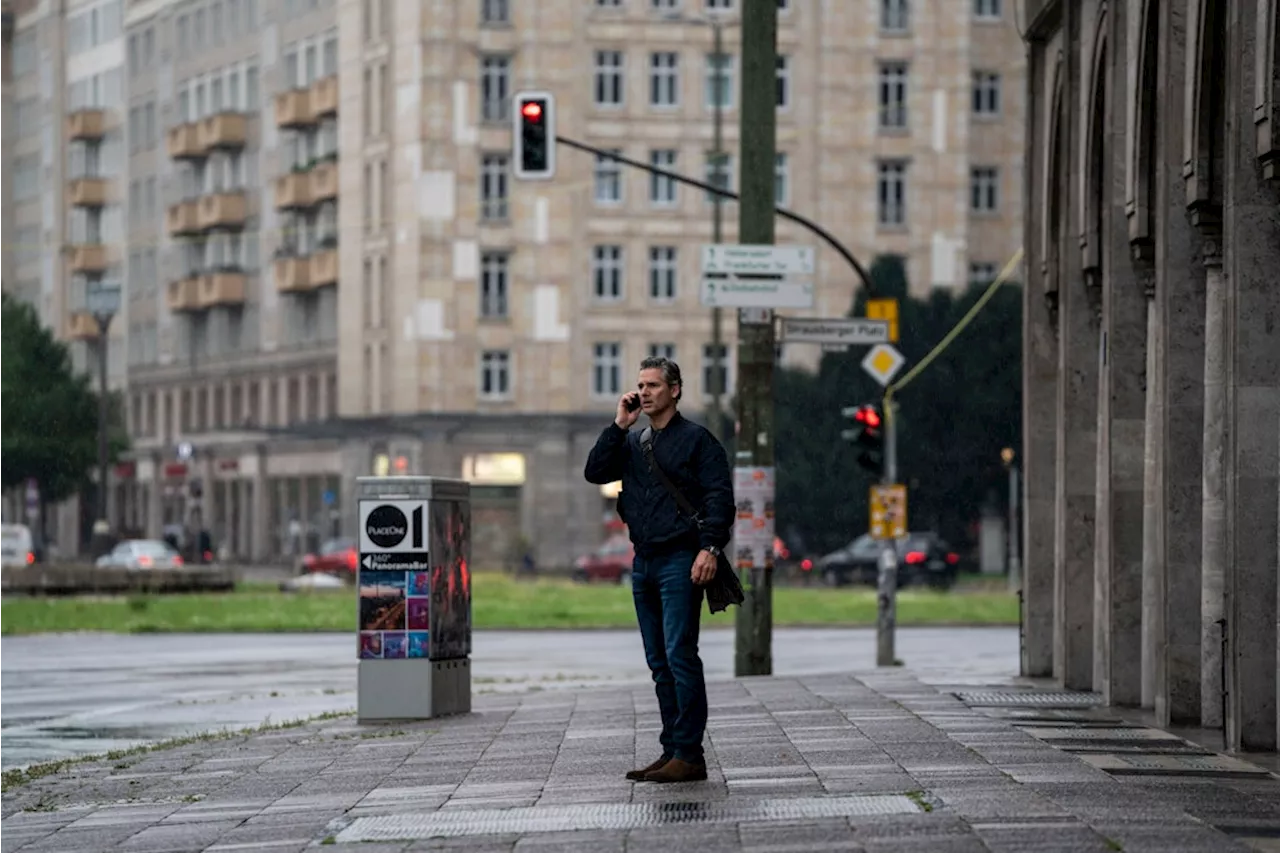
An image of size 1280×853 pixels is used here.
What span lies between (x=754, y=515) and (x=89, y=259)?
98.1 m

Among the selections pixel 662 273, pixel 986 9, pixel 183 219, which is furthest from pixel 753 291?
pixel 183 219

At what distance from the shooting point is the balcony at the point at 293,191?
9956cm

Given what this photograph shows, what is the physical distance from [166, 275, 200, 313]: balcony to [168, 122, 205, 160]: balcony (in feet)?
15.0

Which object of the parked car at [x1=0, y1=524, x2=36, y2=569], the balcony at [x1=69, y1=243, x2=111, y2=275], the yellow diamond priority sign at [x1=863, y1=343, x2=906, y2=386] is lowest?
the parked car at [x1=0, y1=524, x2=36, y2=569]

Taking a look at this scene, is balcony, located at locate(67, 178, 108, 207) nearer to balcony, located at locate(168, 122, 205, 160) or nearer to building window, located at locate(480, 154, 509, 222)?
balcony, located at locate(168, 122, 205, 160)

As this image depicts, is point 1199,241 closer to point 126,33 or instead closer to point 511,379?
point 511,379

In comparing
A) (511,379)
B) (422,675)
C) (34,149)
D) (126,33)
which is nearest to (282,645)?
(422,675)

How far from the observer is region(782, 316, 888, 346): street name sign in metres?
27.6

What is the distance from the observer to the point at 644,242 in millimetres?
92750

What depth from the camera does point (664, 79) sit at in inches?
3652

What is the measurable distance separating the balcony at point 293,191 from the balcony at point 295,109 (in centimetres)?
175

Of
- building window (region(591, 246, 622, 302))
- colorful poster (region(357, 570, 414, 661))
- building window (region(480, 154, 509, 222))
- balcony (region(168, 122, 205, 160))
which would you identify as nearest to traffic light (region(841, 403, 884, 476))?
colorful poster (region(357, 570, 414, 661))

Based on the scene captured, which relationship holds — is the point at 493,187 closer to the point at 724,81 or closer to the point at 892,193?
the point at 724,81

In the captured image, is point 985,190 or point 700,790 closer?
point 700,790
